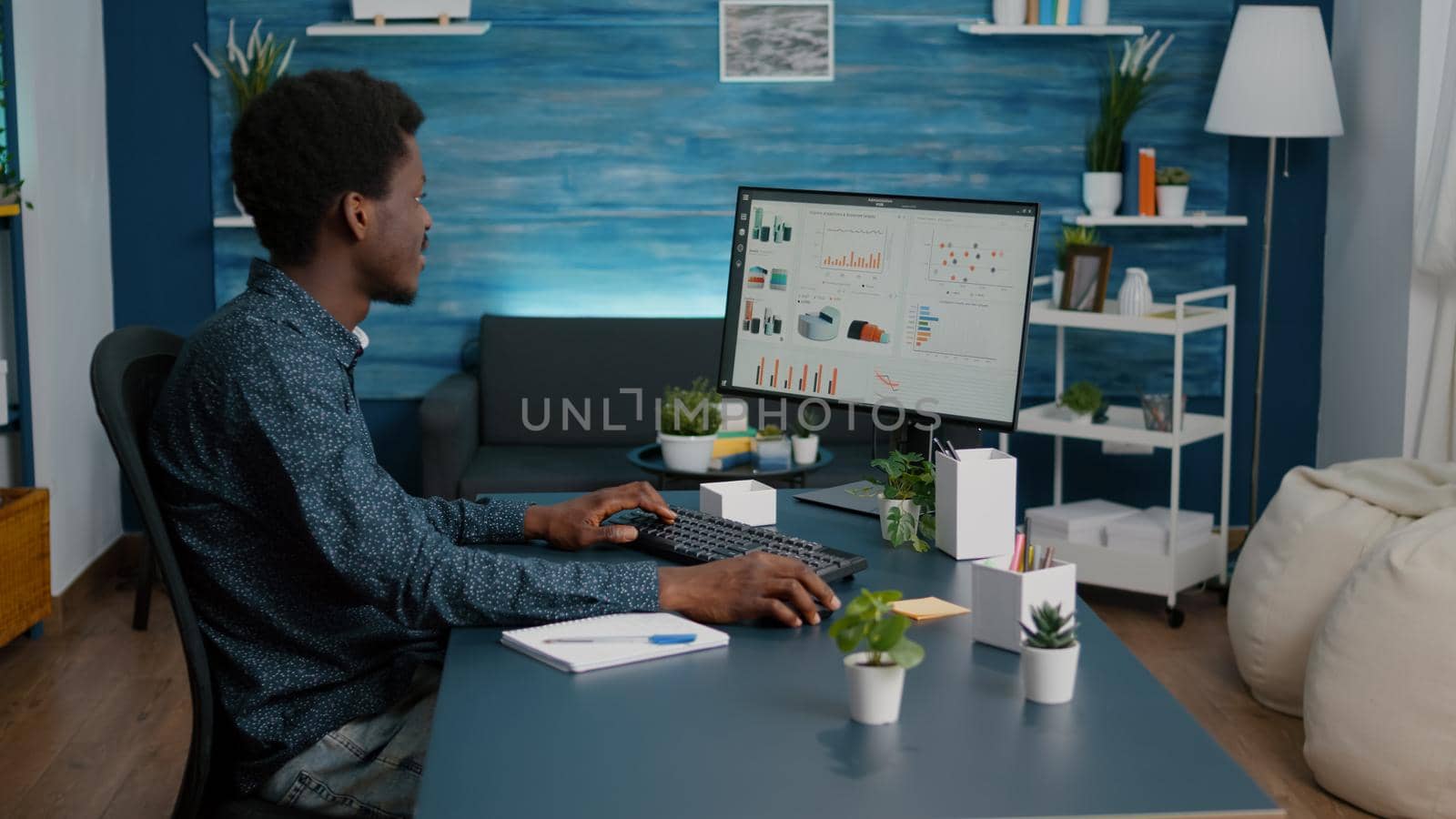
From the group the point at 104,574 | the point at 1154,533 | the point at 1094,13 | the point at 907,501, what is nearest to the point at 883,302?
the point at 907,501

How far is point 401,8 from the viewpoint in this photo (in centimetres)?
434

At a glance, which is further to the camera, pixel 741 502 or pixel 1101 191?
pixel 1101 191

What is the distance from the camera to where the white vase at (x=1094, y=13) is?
4441 mm

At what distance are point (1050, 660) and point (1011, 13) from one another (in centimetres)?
348

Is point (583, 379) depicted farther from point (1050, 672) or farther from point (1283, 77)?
point (1050, 672)

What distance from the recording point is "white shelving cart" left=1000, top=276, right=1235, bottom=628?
3977 millimetres

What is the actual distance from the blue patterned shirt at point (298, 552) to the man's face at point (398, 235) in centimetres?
9

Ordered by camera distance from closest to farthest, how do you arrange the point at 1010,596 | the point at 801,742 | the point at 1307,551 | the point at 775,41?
the point at 801,742, the point at 1010,596, the point at 1307,551, the point at 775,41

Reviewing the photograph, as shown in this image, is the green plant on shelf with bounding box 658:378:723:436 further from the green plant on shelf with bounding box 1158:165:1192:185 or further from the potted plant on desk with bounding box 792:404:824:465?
the green plant on shelf with bounding box 1158:165:1192:185

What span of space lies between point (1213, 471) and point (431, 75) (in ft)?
9.26

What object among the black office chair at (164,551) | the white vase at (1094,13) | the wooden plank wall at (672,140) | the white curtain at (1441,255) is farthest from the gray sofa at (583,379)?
the black office chair at (164,551)

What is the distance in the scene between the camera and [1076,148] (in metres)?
4.63

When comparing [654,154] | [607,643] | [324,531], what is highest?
[654,154]

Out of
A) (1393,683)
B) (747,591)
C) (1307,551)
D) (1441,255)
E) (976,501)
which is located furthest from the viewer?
(1441,255)
